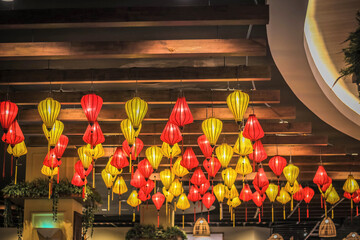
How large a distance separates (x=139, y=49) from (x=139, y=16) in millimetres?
685

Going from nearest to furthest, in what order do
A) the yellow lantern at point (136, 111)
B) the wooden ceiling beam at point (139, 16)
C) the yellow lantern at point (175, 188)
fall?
the wooden ceiling beam at point (139, 16), the yellow lantern at point (136, 111), the yellow lantern at point (175, 188)

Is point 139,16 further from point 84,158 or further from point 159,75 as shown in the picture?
point 84,158

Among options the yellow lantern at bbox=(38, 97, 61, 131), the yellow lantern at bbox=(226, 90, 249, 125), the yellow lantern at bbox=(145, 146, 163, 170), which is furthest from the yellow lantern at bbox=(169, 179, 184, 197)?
the yellow lantern at bbox=(38, 97, 61, 131)

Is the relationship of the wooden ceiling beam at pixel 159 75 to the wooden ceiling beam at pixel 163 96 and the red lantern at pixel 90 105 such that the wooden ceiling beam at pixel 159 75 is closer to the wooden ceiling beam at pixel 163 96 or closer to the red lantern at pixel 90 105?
the red lantern at pixel 90 105

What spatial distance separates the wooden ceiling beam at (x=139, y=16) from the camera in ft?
17.4

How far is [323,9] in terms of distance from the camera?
6402 millimetres

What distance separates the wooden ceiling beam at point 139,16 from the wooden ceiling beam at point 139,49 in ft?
1.73

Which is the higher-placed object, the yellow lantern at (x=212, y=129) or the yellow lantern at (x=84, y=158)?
the yellow lantern at (x=212, y=129)

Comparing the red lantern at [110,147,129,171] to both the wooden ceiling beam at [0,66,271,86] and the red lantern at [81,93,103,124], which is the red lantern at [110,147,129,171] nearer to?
the wooden ceiling beam at [0,66,271,86]

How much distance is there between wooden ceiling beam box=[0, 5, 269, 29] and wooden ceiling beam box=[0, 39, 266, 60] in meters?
0.53

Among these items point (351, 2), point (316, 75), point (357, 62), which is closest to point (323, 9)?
point (351, 2)

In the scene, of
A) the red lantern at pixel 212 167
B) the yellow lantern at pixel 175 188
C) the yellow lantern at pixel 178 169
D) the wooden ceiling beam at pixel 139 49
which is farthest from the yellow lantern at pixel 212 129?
the yellow lantern at pixel 175 188

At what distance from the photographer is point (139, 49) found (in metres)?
6.00

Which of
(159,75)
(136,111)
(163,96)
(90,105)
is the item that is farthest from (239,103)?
(90,105)
